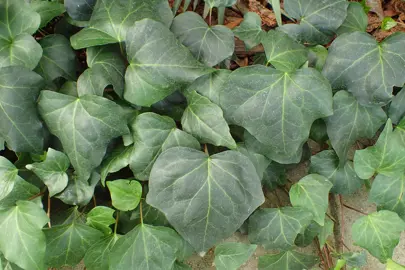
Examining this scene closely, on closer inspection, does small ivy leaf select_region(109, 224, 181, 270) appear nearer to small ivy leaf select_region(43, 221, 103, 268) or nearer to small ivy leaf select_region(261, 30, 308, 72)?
small ivy leaf select_region(43, 221, 103, 268)

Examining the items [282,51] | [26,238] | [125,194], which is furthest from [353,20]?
[26,238]

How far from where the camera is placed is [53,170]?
1.09 metres

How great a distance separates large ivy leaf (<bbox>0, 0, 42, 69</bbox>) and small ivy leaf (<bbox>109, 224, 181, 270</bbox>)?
0.44 meters

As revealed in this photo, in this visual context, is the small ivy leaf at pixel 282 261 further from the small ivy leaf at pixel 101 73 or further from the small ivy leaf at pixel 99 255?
the small ivy leaf at pixel 101 73

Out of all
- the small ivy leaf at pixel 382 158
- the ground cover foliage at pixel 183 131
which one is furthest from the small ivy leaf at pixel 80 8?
the small ivy leaf at pixel 382 158

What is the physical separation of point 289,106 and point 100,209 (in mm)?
478

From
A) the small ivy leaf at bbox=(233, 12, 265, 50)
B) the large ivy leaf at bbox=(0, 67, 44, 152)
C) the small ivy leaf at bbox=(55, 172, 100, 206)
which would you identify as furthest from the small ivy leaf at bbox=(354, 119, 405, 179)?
the large ivy leaf at bbox=(0, 67, 44, 152)

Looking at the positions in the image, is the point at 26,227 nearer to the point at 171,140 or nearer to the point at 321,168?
the point at 171,140

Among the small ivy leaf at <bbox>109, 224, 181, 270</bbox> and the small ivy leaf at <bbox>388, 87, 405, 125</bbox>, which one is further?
the small ivy leaf at <bbox>388, 87, 405, 125</bbox>

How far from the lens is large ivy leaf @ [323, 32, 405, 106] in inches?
42.0

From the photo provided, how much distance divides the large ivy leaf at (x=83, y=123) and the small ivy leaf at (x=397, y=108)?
25.1 inches

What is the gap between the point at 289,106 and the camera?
1.04 meters

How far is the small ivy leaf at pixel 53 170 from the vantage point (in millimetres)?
1064

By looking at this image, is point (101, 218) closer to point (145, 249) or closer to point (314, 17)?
point (145, 249)
